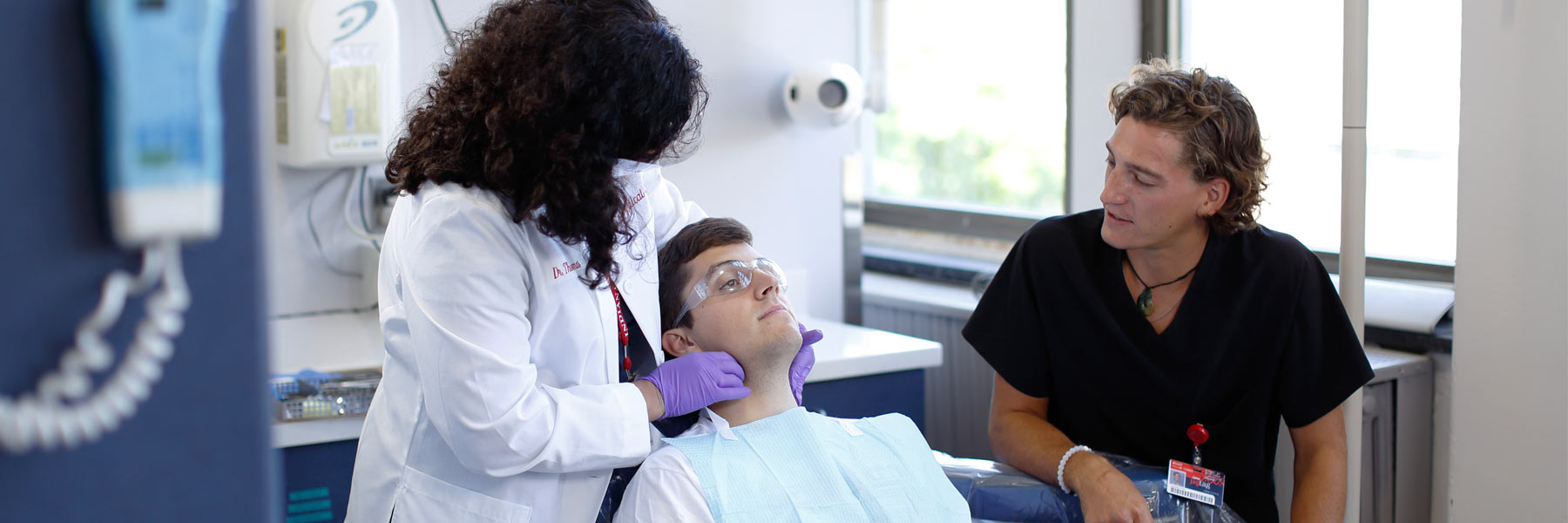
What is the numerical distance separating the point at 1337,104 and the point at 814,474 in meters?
1.73

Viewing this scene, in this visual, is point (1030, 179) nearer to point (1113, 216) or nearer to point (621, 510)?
point (1113, 216)

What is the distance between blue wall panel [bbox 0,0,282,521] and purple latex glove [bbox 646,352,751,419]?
0.96 meters

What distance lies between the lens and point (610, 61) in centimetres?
123

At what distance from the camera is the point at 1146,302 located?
1.86 m

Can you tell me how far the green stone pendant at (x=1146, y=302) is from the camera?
1.85 m

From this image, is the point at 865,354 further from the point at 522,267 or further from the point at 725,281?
the point at 522,267

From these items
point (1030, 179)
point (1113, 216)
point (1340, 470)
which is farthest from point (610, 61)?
point (1030, 179)

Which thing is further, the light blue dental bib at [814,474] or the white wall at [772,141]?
the white wall at [772,141]

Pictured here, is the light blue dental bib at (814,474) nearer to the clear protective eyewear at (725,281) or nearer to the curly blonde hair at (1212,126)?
the clear protective eyewear at (725,281)


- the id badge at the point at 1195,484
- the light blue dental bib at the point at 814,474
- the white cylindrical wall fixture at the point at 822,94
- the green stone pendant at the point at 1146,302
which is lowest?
the id badge at the point at 1195,484

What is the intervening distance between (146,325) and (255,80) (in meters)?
0.11

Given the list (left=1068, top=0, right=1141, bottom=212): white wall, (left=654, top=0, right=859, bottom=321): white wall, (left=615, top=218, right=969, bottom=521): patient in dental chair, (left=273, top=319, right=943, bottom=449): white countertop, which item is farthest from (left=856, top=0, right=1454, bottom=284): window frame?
(left=615, top=218, right=969, bottom=521): patient in dental chair

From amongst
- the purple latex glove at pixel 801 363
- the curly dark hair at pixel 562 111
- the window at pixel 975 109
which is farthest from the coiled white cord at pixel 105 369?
the window at pixel 975 109

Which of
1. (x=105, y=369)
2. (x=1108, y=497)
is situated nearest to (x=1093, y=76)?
(x=1108, y=497)
